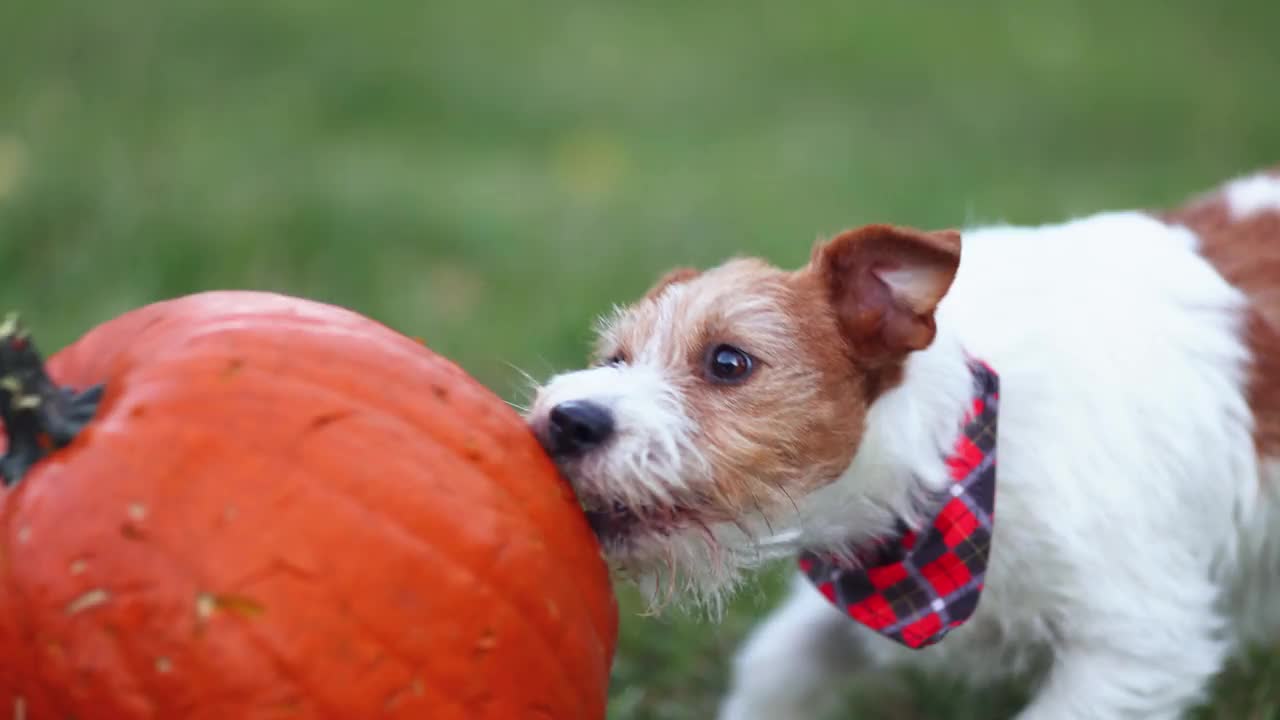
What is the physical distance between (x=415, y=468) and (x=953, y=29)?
521 inches

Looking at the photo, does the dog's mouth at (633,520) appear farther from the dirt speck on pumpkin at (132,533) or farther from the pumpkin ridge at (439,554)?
the dirt speck on pumpkin at (132,533)

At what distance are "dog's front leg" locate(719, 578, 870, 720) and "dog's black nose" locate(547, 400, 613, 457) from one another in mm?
1337

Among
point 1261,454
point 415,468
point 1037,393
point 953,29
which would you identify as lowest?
point 953,29

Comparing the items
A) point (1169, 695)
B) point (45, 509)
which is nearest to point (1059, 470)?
point (1169, 695)

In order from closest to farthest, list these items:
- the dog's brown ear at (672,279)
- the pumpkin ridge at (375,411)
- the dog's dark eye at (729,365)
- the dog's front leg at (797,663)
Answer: the pumpkin ridge at (375,411) < the dog's dark eye at (729,365) < the dog's brown ear at (672,279) < the dog's front leg at (797,663)

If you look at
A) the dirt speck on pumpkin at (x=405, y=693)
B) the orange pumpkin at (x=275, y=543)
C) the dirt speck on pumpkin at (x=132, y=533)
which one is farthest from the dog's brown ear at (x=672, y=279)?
the dirt speck on pumpkin at (x=132, y=533)

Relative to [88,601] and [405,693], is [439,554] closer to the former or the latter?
[405,693]

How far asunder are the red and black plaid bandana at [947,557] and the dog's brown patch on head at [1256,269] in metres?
0.82

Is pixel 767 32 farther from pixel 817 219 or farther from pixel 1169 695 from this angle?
pixel 1169 695

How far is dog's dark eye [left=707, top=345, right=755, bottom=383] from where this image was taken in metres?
2.73

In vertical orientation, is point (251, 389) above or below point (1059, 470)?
above

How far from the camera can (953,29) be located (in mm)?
14180

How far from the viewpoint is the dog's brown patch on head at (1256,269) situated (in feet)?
10.5

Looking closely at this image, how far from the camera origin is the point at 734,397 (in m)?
2.69
